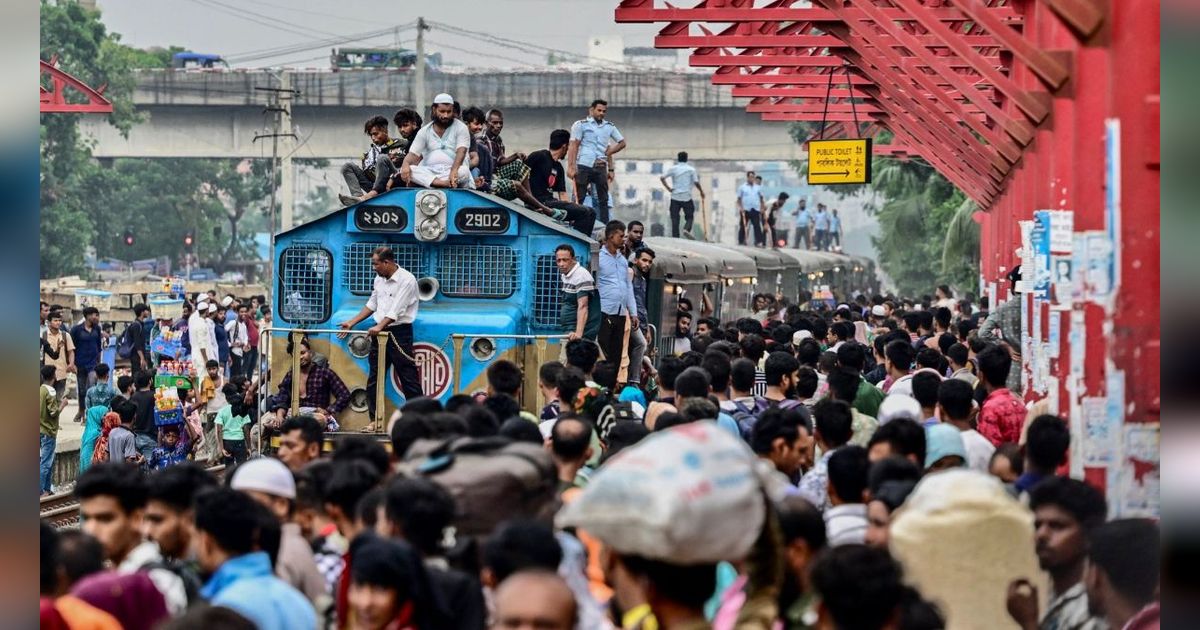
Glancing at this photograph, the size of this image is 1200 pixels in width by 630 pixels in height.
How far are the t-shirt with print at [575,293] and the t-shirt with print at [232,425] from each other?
5495 mm

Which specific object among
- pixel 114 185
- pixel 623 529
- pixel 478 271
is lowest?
pixel 623 529

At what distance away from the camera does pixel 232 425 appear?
1934 cm

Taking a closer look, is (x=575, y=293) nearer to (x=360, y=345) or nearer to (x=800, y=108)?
(x=360, y=345)

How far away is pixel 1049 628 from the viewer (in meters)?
6.32

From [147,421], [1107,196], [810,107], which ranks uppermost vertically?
[810,107]

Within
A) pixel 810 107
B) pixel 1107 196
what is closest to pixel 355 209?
pixel 1107 196

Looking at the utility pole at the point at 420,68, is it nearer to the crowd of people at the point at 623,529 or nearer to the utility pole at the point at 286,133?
the utility pole at the point at 286,133

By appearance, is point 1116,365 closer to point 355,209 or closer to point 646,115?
point 355,209

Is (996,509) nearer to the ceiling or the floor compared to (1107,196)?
nearer to the floor

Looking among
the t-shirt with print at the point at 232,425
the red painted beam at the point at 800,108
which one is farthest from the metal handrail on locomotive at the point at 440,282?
the red painted beam at the point at 800,108

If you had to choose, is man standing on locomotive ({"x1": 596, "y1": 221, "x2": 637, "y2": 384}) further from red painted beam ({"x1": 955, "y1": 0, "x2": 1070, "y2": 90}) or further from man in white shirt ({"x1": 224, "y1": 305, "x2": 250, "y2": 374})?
man in white shirt ({"x1": 224, "y1": 305, "x2": 250, "y2": 374})

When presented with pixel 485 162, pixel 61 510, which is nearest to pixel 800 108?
pixel 485 162

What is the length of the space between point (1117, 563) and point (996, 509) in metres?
0.49

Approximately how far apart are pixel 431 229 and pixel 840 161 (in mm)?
9866
